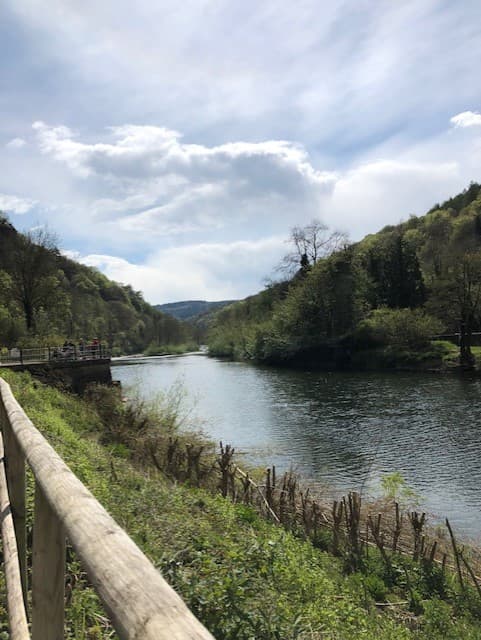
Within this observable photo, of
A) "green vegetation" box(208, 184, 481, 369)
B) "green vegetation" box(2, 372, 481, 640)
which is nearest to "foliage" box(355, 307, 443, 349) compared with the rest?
"green vegetation" box(208, 184, 481, 369)

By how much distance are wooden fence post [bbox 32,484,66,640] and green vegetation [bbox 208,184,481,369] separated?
1817 inches

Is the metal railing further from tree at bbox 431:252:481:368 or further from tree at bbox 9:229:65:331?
tree at bbox 431:252:481:368

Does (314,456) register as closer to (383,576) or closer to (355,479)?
(355,479)

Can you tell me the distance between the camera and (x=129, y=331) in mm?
133500

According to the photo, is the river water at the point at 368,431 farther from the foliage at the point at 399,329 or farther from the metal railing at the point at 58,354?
the foliage at the point at 399,329

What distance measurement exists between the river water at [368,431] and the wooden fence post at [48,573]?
11048mm

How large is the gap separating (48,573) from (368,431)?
68.8ft

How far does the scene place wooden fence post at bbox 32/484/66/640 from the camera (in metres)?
1.72

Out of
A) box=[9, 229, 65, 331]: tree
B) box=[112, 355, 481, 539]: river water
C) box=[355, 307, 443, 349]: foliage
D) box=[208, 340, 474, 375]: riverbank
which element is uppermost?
box=[9, 229, 65, 331]: tree

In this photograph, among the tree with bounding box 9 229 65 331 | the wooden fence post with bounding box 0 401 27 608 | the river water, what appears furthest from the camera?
the tree with bounding box 9 229 65 331

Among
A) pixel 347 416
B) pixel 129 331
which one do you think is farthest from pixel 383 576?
pixel 129 331

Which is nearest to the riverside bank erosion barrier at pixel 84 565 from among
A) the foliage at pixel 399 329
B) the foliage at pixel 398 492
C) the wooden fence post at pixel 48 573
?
the wooden fence post at pixel 48 573

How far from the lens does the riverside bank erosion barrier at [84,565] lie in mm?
1061

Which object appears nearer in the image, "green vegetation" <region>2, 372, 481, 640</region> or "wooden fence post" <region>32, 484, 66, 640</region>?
"wooden fence post" <region>32, 484, 66, 640</region>
